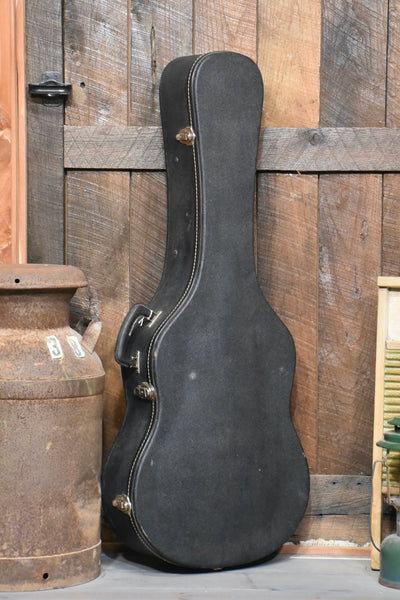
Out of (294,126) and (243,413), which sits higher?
Answer: (294,126)

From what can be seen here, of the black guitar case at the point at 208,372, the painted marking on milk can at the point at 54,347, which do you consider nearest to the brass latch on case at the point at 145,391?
the black guitar case at the point at 208,372

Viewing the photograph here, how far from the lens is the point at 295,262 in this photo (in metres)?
3.28

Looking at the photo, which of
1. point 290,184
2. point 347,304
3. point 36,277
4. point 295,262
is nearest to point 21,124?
point 36,277

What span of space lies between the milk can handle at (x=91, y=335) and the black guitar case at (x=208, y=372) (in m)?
0.08

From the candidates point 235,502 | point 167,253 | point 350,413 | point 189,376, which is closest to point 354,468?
point 350,413

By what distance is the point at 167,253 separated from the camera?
10.3ft

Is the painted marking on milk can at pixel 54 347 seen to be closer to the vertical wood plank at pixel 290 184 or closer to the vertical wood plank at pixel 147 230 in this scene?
the vertical wood plank at pixel 147 230

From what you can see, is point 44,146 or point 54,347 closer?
point 54,347

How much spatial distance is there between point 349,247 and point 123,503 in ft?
3.79

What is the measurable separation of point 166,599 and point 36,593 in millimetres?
377

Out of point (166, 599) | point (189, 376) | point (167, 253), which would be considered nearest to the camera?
point (166, 599)

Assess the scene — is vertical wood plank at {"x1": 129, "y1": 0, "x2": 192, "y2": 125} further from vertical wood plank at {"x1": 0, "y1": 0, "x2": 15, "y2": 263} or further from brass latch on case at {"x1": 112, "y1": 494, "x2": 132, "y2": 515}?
brass latch on case at {"x1": 112, "y1": 494, "x2": 132, "y2": 515}

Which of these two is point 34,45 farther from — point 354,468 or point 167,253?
point 354,468

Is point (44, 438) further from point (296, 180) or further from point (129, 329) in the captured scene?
point (296, 180)
